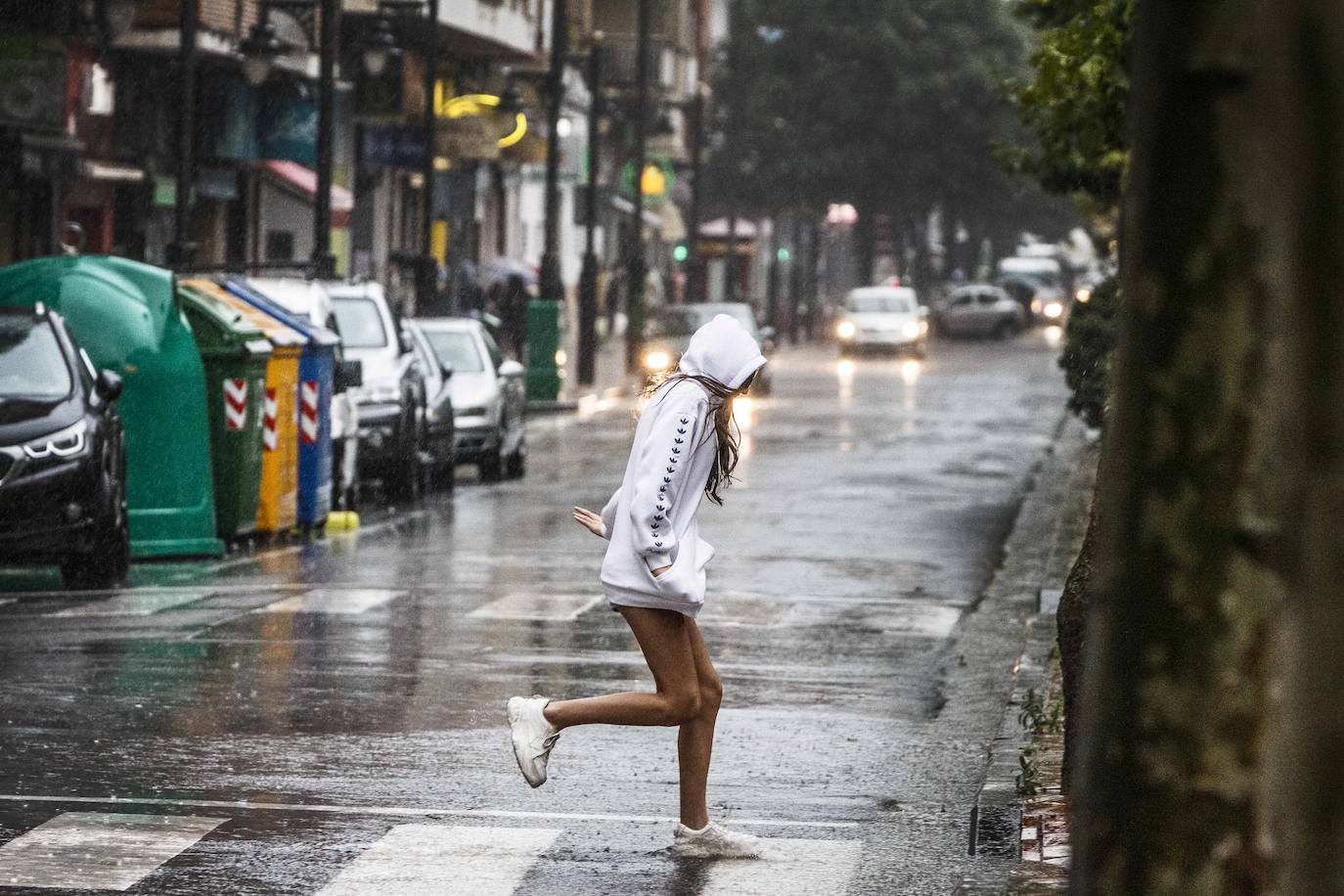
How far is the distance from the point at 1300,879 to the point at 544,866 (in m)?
4.42

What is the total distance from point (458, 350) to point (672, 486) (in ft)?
63.1

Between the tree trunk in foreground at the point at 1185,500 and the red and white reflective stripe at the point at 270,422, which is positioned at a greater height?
the tree trunk in foreground at the point at 1185,500

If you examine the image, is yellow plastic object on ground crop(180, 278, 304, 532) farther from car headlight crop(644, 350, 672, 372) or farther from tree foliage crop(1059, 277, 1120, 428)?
car headlight crop(644, 350, 672, 372)

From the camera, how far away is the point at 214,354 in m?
18.1

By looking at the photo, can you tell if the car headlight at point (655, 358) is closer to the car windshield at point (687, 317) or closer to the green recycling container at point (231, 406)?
the car windshield at point (687, 317)

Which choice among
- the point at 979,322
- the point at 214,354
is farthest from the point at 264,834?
the point at 979,322

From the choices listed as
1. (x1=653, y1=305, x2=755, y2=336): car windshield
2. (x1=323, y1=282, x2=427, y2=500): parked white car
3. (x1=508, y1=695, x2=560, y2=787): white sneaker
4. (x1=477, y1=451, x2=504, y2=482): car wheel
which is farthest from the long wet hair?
(x1=653, y1=305, x2=755, y2=336): car windshield

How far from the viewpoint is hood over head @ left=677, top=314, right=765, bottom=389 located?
8.05 m

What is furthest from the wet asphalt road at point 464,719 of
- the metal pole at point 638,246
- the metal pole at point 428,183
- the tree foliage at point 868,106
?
the tree foliage at point 868,106

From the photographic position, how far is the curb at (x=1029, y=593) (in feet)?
27.9

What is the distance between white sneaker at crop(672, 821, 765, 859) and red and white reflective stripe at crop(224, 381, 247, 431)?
10.4 meters

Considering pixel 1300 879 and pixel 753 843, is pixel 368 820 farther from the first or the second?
pixel 1300 879

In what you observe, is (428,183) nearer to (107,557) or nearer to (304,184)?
(304,184)

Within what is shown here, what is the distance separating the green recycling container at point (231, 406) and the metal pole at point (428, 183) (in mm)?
17066
